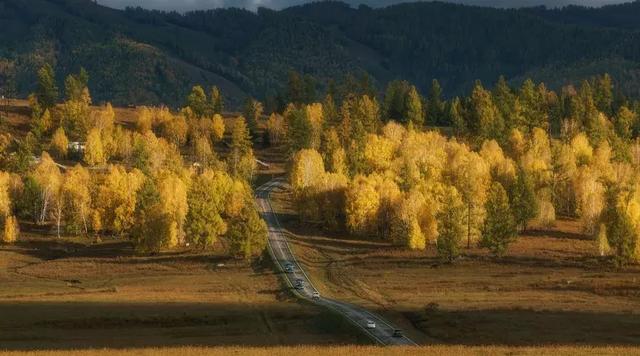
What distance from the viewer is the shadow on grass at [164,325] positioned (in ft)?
225

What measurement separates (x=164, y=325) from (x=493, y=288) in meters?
42.4

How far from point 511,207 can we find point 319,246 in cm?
3226

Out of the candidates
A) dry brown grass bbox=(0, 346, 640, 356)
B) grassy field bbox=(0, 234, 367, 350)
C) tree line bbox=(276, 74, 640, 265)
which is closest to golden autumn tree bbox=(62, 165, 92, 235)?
grassy field bbox=(0, 234, 367, 350)

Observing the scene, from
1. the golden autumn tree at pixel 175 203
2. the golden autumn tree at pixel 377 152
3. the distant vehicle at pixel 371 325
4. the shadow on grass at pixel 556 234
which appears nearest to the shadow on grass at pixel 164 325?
the distant vehicle at pixel 371 325

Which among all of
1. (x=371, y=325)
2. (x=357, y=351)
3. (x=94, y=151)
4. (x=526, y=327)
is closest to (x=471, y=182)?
(x=526, y=327)

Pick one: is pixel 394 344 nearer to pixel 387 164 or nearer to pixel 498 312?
pixel 498 312

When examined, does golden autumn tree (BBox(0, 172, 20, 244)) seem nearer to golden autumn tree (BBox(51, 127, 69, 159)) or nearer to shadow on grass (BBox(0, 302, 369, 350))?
golden autumn tree (BBox(51, 127, 69, 159))

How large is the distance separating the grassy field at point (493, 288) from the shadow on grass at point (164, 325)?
806 centimetres

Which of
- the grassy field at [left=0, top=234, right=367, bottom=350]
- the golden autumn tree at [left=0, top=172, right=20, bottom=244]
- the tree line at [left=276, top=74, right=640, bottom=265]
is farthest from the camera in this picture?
the golden autumn tree at [left=0, top=172, right=20, bottom=244]

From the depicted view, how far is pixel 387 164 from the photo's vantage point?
173 m

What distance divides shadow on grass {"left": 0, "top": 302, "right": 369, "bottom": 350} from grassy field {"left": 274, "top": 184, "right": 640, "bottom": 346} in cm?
806

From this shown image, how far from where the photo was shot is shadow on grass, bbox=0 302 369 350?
68625mm

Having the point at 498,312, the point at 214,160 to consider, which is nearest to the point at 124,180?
the point at 214,160

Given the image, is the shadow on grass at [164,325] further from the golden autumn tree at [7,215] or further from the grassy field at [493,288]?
the golden autumn tree at [7,215]
